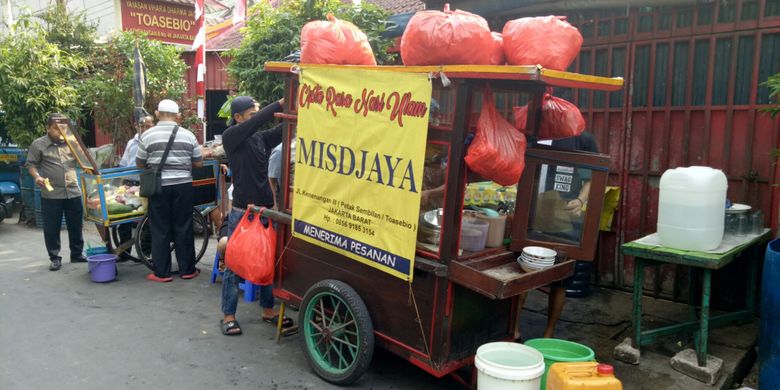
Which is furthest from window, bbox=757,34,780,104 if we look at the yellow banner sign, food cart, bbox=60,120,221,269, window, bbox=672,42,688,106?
food cart, bbox=60,120,221,269

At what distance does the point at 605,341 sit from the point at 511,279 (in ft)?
6.16

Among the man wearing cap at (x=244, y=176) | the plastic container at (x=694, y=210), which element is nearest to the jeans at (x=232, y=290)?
the man wearing cap at (x=244, y=176)

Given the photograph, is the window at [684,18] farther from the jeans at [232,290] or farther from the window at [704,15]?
the jeans at [232,290]

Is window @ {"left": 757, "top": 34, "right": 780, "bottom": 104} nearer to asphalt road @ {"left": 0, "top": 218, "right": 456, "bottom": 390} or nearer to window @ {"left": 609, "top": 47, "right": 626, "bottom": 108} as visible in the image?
window @ {"left": 609, "top": 47, "right": 626, "bottom": 108}

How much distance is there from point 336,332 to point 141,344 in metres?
1.90

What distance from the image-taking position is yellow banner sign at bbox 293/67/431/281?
11.1ft

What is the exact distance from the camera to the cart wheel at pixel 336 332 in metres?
3.77

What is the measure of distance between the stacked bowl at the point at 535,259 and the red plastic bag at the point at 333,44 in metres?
1.76

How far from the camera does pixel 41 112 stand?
903 centimetres

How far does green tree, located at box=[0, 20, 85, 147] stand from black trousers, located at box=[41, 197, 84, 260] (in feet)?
8.12

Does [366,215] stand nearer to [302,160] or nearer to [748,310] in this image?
[302,160]

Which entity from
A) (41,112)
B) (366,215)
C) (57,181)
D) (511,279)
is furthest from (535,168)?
(41,112)

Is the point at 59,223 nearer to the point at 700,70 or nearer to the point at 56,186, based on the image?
the point at 56,186

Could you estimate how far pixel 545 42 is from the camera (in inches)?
126
